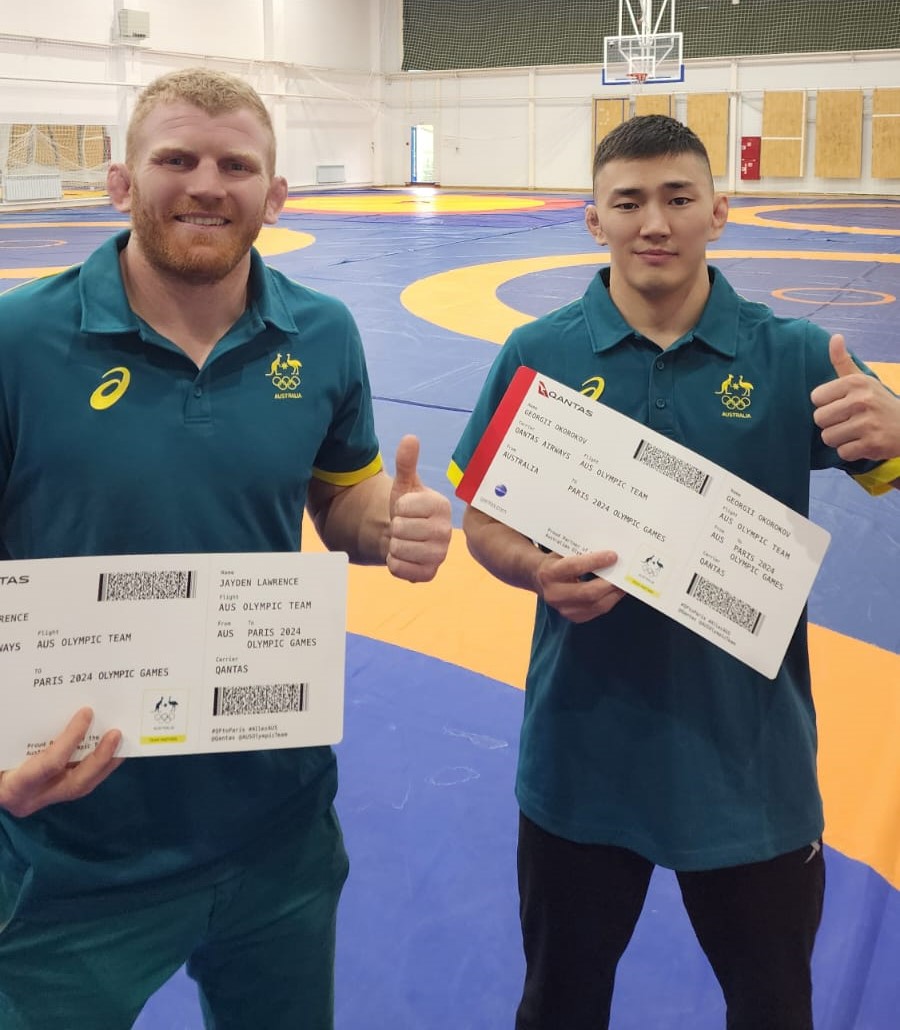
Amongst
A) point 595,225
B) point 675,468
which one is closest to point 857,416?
point 675,468

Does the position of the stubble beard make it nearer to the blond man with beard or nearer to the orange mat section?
the blond man with beard

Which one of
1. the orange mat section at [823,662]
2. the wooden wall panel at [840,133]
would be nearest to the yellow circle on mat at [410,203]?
the wooden wall panel at [840,133]

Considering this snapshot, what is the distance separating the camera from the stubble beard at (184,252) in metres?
1.98

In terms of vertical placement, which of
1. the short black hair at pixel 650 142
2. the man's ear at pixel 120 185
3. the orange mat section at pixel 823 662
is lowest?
the orange mat section at pixel 823 662

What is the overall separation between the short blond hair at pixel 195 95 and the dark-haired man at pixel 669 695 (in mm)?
813

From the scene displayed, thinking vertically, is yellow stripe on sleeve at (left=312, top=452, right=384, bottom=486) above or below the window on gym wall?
below

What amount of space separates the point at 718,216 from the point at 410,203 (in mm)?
26014

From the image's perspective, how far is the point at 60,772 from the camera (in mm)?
1709

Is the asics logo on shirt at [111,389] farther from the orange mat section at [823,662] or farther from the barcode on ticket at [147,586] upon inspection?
the orange mat section at [823,662]

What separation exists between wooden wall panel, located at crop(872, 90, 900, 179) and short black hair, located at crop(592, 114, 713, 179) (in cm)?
2933

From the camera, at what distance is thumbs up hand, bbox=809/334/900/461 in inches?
81.0

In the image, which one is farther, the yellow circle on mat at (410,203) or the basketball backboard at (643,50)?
the yellow circle on mat at (410,203)

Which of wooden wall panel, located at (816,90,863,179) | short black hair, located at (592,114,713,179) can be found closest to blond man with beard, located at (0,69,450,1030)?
short black hair, located at (592,114,713,179)

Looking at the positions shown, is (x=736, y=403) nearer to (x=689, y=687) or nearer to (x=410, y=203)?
(x=689, y=687)
